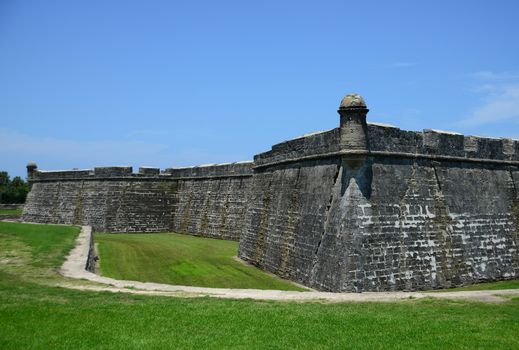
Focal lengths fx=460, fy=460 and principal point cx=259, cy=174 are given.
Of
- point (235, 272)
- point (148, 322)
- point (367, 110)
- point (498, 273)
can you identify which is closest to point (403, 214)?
point (367, 110)

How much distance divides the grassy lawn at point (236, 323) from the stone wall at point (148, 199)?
54.9ft

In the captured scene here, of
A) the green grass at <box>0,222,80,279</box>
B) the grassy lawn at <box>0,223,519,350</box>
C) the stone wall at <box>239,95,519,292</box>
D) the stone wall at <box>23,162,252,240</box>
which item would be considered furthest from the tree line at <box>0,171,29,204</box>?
the grassy lawn at <box>0,223,519,350</box>

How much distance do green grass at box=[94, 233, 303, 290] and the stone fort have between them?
91cm

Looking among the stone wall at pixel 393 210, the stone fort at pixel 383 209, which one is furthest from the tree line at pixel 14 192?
the stone wall at pixel 393 210

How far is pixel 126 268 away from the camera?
15562 mm

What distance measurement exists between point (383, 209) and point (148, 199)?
19802 mm

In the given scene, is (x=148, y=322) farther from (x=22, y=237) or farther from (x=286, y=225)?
(x=22, y=237)

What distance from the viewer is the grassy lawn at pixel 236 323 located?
630cm

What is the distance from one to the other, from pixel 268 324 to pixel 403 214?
6588 mm

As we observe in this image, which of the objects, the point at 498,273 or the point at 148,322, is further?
the point at 498,273

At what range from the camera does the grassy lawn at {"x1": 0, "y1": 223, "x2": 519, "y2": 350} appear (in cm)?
630

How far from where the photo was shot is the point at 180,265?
16.2m

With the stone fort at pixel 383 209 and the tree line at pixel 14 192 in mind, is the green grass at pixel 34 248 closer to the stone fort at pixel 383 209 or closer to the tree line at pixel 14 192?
the stone fort at pixel 383 209

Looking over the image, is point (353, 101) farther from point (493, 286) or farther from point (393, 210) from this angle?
point (493, 286)
